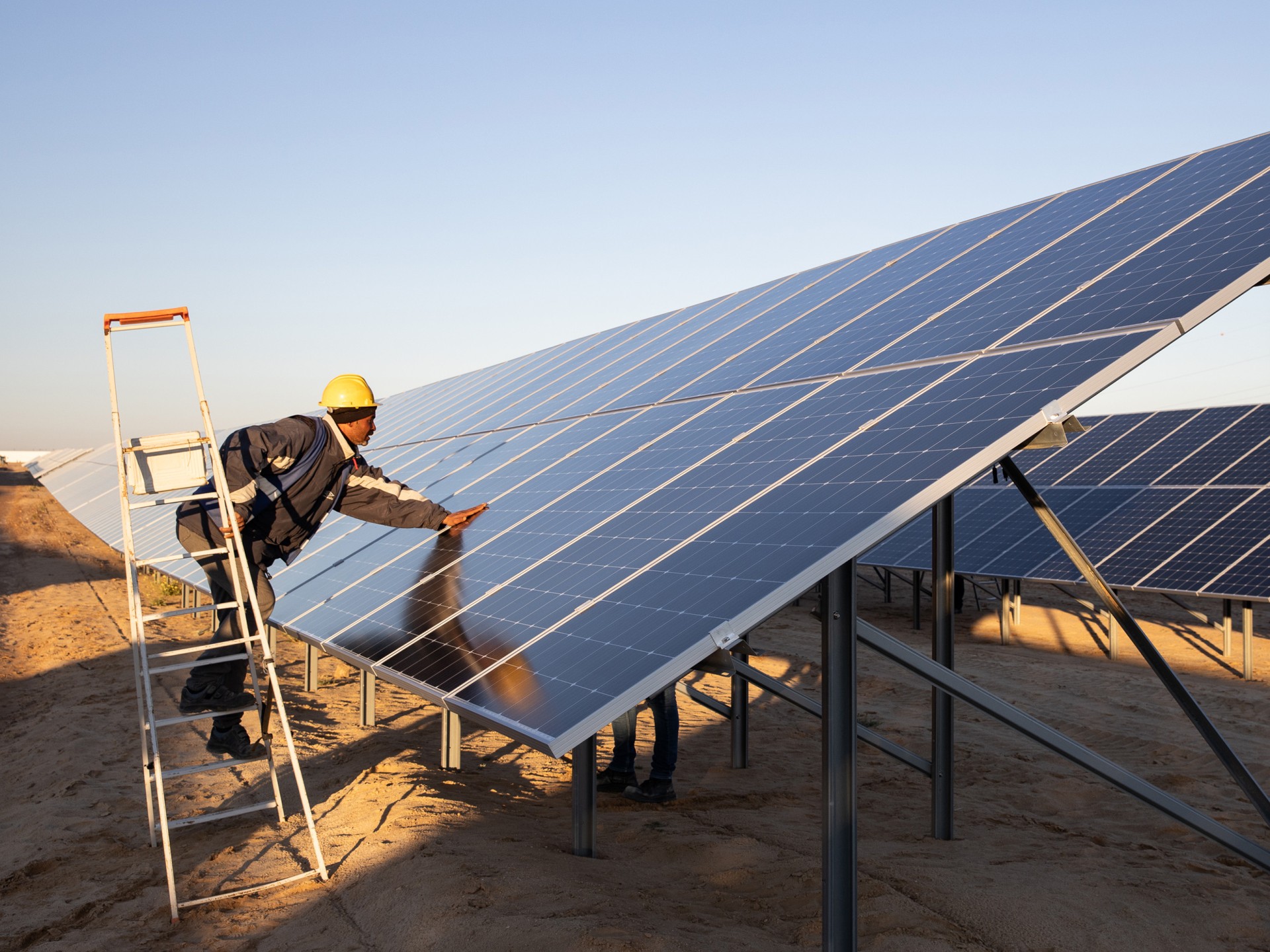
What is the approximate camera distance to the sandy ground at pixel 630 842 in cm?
619

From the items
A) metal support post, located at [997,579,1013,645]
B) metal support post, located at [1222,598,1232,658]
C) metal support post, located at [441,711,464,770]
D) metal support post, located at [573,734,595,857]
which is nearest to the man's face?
metal support post, located at [441,711,464,770]

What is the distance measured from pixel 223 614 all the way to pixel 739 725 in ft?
18.7

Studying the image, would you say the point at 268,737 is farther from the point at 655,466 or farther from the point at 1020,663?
the point at 1020,663

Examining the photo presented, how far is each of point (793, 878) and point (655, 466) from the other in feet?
11.0

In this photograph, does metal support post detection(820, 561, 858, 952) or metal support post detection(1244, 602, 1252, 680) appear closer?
metal support post detection(820, 561, 858, 952)

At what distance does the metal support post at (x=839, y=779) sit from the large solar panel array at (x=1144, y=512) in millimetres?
9374

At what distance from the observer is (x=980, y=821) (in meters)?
9.38

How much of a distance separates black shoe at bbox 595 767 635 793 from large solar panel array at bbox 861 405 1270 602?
618 centimetres

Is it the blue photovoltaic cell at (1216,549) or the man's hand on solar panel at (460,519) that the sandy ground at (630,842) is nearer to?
the blue photovoltaic cell at (1216,549)

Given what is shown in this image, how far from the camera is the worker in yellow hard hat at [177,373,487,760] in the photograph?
7.70 m

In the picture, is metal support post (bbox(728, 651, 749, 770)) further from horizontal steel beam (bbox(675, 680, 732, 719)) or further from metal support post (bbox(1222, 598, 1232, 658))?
metal support post (bbox(1222, 598, 1232, 658))

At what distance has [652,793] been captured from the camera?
9727 millimetres

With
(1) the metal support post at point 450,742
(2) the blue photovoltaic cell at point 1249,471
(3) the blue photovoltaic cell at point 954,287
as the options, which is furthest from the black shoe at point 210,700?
(2) the blue photovoltaic cell at point 1249,471

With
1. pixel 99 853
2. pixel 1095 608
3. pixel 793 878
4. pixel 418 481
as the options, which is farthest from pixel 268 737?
pixel 1095 608
